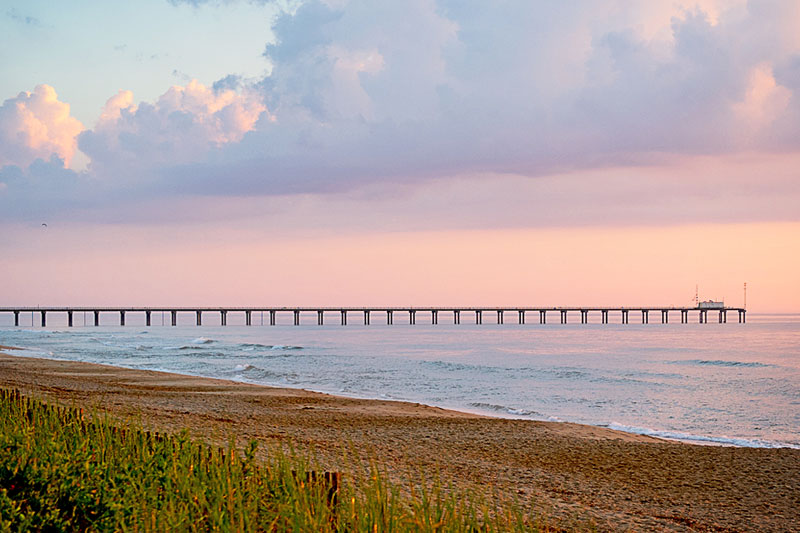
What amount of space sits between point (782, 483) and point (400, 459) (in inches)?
205

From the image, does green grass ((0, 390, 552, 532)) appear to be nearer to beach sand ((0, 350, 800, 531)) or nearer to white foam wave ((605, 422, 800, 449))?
beach sand ((0, 350, 800, 531))

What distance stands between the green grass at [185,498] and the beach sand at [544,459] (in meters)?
0.94

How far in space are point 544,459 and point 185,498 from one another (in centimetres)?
716

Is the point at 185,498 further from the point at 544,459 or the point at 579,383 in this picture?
the point at 579,383

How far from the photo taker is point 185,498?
5.39m

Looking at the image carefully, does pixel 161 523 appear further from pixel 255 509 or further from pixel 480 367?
pixel 480 367

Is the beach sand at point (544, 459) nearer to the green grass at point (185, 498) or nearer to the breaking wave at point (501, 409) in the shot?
the green grass at point (185, 498)

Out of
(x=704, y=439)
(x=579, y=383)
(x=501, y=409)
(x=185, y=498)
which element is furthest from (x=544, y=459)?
(x=579, y=383)

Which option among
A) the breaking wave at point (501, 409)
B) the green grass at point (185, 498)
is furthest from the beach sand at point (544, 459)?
the breaking wave at point (501, 409)

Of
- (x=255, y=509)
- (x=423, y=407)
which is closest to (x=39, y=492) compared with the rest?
(x=255, y=509)

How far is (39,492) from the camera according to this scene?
5.26m

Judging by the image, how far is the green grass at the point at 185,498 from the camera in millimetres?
4727

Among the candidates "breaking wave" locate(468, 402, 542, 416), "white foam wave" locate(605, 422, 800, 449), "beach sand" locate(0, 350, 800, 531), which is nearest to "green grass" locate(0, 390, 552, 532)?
"beach sand" locate(0, 350, 800, 531)

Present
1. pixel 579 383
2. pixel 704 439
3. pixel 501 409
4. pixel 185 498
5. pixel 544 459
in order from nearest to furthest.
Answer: pixel 185 498
pixel 544 459
pixel 704 439
pixel 501 409
pixel 579 383
